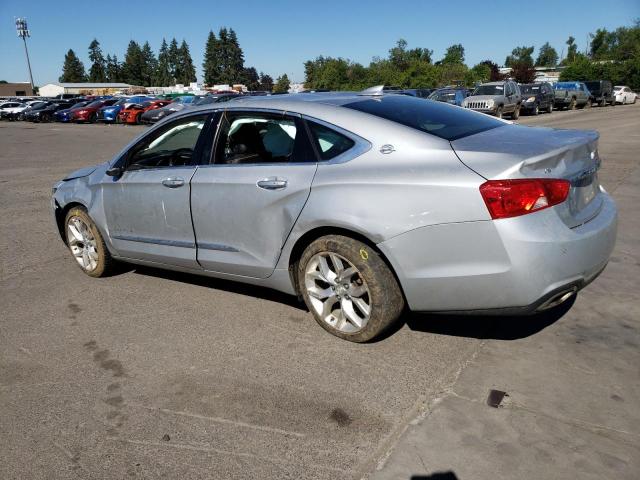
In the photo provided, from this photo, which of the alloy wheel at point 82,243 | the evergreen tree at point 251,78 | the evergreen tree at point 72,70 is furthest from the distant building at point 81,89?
the alloy wheel at point 82,243

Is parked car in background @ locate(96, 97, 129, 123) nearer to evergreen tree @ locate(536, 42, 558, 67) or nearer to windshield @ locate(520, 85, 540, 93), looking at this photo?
windshield @ locate(520, 85, 540, 93)

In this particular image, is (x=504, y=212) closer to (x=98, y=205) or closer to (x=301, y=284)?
(x=301, y=284)

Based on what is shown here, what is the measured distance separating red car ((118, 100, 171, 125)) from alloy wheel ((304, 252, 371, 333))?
33.6 meters

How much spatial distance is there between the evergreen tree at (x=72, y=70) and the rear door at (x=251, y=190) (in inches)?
7059

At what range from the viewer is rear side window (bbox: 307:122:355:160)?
3580 millimetres

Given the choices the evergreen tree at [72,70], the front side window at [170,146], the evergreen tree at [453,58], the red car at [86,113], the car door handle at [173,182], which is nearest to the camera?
the car door handle at [173,182]

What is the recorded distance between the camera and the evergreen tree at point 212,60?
166 metres

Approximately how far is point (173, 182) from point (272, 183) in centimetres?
102

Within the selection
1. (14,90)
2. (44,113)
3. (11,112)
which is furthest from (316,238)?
(14,90)

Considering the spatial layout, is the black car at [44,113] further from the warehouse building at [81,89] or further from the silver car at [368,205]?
the warehouse building at [81,89]

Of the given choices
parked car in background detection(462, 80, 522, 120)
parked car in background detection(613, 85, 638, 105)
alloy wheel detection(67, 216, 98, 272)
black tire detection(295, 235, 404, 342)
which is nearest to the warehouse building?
parked car in background detection(613, 85, 638, 105)

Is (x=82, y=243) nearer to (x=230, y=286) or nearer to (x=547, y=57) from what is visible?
(x=230, y=286)

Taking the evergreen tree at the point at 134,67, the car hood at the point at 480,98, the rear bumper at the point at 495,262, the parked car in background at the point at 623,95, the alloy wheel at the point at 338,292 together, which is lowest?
the parked car in background at the point at 623,95

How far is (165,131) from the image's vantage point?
15.4 feet
